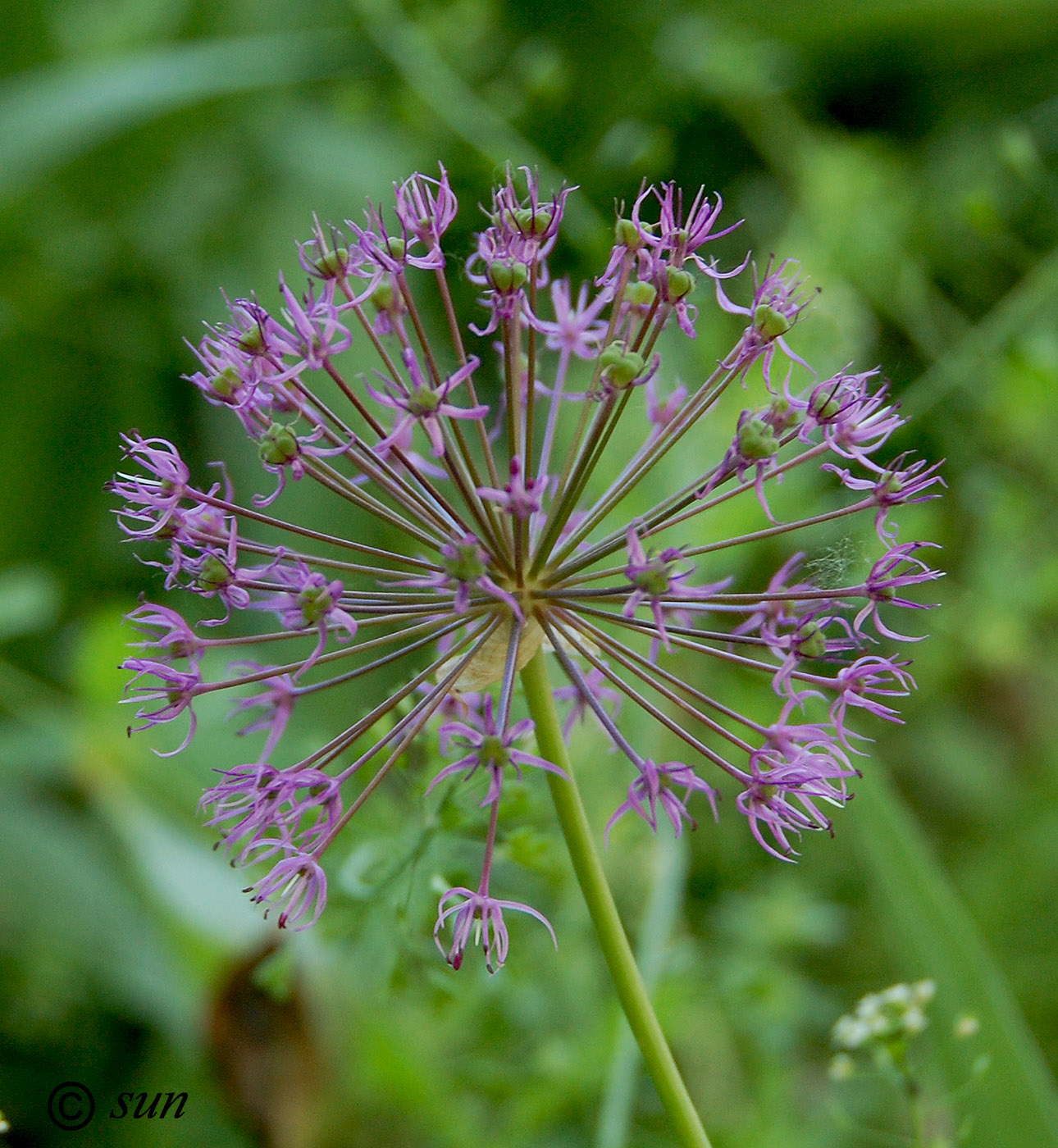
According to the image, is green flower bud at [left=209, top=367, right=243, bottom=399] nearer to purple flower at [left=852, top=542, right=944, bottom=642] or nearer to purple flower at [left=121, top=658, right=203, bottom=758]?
purple flower at [left=121, top=658, right=203, bottom=758]

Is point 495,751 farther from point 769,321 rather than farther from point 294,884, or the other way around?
point 769,321

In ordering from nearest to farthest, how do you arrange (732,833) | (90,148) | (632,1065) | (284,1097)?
(632,1065) < (284,1097) < (732,833) < (90,148)

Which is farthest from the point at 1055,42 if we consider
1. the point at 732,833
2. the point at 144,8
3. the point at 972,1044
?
the point at 972,1044

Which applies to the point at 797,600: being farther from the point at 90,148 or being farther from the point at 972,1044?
the point at 90,148

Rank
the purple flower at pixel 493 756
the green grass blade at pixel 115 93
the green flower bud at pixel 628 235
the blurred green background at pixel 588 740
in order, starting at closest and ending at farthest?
the purple flower at pixel 493 756 → the green flower bud at pixel 628 235 → the blurred green background at pixel 588 740 → the green grass blade at pixel 115 93

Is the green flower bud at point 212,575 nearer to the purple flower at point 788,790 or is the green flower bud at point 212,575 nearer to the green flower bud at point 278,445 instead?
the green flower bud at point 278,445

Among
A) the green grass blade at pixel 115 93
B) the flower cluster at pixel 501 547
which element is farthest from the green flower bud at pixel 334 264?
the green grass blade at pixel 115 93

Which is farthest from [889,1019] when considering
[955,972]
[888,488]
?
[888,488]

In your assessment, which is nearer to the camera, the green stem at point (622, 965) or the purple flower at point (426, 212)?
the green stem at point (622, 965)

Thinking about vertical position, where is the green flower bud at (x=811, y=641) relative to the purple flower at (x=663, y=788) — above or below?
above
